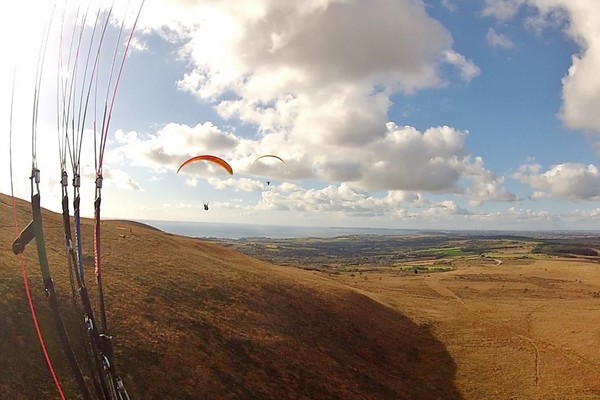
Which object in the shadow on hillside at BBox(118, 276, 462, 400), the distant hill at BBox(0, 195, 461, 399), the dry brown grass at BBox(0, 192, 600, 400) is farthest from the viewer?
the shadow on hillside at BBox(118, 276, 462, 400)

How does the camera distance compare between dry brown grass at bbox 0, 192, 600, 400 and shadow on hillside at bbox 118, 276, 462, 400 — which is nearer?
dry brown grass at bbox 0, 192, 600, 400

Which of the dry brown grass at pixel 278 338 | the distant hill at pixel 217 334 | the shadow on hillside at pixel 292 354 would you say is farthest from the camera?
the shadow on hillside at pixel 292 354

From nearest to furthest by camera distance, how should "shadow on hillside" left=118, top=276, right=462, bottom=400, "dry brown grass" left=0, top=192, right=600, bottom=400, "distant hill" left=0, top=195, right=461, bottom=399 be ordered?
"distant hill" left=0, top=195, right=461, bottom=399
"dry brown grass" left=0, top=192, right=600, bottom=400
"shadow on hillside" left=118, top=276, right=462, bottom=400

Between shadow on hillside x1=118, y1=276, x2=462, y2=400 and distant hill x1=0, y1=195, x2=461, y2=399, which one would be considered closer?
distant hill x1=0, y1=195, x2=461, y2=399

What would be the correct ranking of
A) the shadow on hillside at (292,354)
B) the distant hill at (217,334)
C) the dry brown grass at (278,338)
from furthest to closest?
the shadow on hillside at (292,354) < the dry brown grass at (278,338) < the distant hill at (217,334)

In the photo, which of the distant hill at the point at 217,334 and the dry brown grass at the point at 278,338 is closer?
the distant hill at the point at 217,334

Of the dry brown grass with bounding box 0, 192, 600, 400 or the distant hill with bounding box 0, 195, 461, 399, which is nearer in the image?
the distant hill with bounding box 0, 195, 461, 399

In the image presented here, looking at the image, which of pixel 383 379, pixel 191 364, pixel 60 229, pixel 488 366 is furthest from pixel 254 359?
pixel 60 229

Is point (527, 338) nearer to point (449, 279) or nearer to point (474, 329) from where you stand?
point (474, 329)
